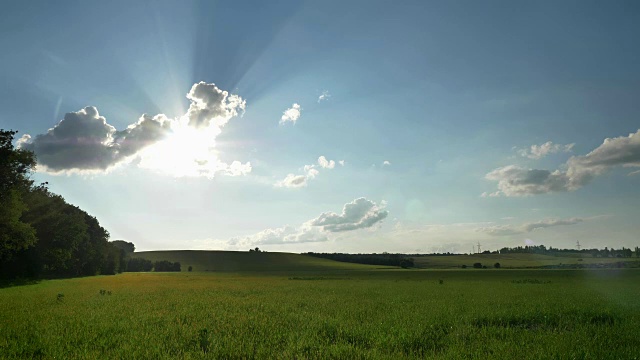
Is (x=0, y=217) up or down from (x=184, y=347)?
up

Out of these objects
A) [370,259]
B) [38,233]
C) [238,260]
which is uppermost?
[38,233]

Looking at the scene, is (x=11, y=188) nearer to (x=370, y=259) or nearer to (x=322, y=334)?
(x=322, y=334)

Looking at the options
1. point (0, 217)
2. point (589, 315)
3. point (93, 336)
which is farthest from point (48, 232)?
point (589, 315)

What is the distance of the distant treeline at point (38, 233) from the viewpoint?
40.3 m

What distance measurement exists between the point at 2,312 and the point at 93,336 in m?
9.46

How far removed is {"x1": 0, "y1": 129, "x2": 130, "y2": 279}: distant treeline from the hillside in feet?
156

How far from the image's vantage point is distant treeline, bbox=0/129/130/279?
40344 mm

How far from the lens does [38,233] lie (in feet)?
194

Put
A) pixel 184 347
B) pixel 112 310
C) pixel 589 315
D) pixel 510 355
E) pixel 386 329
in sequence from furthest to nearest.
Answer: pixel 112 310 < pixel 589 315 < pixel 386 329 < pixel 184 347 < pixel 510 355

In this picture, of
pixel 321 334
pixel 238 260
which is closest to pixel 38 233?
pixel 321 334

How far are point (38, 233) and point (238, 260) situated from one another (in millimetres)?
101187

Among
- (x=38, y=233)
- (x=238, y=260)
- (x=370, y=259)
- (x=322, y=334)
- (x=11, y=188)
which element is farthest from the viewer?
(x=370, y=259)

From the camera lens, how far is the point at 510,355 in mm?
9500

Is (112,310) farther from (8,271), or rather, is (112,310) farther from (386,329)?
(8,271)
